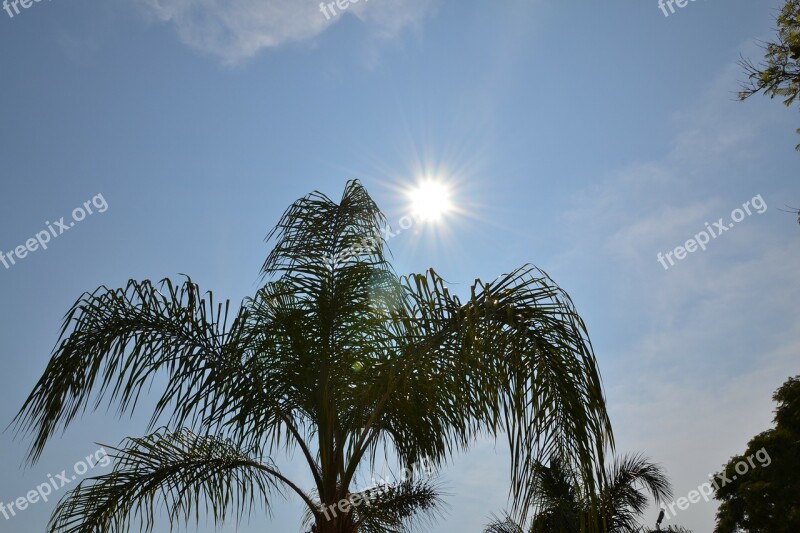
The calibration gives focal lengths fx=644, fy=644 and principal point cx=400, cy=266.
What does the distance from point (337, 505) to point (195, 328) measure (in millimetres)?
2141

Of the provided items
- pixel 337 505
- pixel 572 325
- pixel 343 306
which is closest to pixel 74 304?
pixel 343 306

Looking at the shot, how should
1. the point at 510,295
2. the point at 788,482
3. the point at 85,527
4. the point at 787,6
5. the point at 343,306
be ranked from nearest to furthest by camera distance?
the point at 510,295 < the point at 85,527 < the point at 343,306 < the point at 787,6 < the point at 788,482

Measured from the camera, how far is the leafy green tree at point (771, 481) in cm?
1781

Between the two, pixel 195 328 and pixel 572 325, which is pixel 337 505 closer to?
pixel 195 328

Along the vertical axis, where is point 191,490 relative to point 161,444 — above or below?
below

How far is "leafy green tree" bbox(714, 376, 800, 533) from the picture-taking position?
58.4 feet

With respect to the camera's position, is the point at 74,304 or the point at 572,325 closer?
the point at 572,325

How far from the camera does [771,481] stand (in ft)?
60.4

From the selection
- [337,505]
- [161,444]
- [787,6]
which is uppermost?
[787,6]

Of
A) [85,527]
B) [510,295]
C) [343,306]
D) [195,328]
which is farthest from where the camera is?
[343,306]

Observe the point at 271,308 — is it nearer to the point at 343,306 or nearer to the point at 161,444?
the point at 343,306

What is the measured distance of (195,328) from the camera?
6195 millimetres

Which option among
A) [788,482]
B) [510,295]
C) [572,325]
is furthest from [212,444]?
[788,482]

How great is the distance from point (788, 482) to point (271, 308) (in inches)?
693
